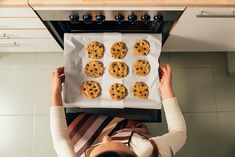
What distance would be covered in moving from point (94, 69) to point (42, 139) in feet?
1.68

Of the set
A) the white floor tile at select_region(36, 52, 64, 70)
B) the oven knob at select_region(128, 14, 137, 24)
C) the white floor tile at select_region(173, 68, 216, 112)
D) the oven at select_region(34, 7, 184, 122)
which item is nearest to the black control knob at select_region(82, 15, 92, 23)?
the oven at select_region(34, 7, 184, 122)

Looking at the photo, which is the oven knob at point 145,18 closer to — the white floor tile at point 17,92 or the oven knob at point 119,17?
the oven knob at point 119,17

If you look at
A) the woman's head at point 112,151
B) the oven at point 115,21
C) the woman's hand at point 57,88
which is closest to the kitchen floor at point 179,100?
the oven at point 115,21

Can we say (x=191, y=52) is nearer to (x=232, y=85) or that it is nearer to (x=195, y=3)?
(x=232, y=85)

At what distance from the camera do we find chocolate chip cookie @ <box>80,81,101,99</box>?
123 centimetres

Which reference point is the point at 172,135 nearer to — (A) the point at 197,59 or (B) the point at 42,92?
(A) the point at 197,59

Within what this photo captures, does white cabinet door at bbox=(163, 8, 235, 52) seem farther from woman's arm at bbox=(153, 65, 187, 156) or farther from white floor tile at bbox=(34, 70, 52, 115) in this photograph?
white floor tile at bbox=(34, 70, 52, 115)

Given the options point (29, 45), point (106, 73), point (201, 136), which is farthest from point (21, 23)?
point (201, 136)

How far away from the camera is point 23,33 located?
1307mm

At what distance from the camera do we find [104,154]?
82 cm

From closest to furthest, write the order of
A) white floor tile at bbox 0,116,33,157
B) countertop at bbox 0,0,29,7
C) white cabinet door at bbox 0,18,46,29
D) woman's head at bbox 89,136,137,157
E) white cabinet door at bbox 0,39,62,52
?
woman's head at bbox 89,136,137,157, countertop at bbox 0,0,29,7, white cabinet door at bbox 0,18,46,29, white cabinet door at bbox 0,39,62,52, white floor tile at bbox 0,116,33,157

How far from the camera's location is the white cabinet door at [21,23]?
118cm

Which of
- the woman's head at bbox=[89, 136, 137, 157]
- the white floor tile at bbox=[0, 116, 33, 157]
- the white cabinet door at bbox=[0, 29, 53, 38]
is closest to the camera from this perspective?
the woman's head at bbox=[89, 136, 137, 157]

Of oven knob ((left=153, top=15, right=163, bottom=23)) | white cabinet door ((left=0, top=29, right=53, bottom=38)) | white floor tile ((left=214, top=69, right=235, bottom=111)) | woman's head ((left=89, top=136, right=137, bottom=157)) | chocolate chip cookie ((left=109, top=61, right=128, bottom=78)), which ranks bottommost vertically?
woman's head ((left=89, top=136, right=137, bottom=157))
